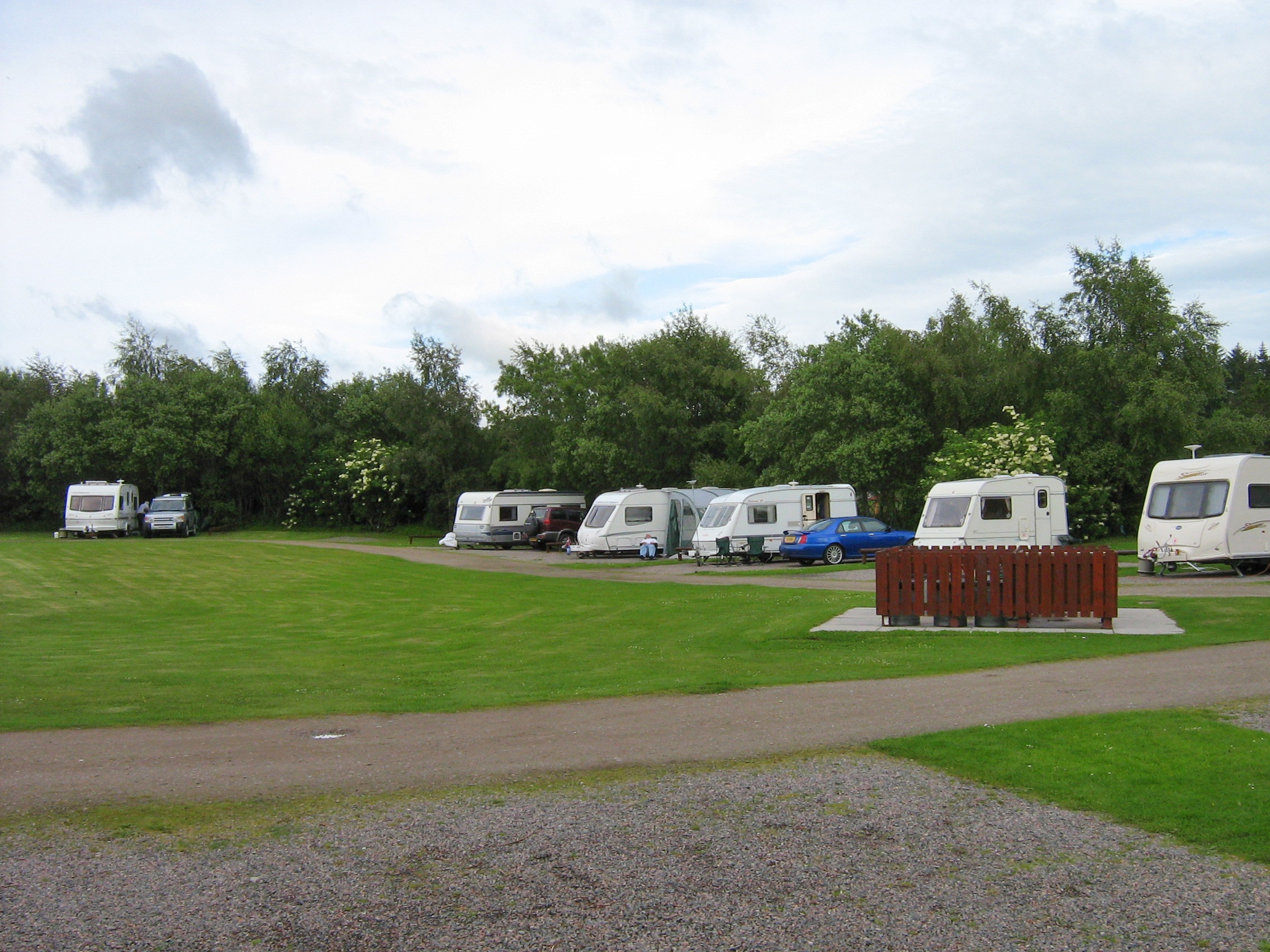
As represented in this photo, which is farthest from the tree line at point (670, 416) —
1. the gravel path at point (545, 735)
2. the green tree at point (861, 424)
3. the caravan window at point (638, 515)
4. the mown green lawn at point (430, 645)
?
the gravel path at point (545, 735)

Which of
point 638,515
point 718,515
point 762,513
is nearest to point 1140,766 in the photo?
point 762,513

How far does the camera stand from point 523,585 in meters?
25.2

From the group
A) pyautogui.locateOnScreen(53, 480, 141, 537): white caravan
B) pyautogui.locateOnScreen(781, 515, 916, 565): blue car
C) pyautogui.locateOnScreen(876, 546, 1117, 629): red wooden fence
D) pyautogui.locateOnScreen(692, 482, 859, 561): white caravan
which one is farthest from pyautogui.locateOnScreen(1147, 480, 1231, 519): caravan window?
pyautogui.locateOnScreen(53, 480, 141, 537): white caravan

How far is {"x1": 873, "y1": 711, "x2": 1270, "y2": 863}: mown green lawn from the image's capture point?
18.7ft

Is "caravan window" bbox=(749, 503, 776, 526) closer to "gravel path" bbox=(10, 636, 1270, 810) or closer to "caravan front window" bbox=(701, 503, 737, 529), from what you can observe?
"caravan front window" bbox=(701, 503, 737, 529)

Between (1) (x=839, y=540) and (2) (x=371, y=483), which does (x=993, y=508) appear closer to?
(1) (x=839, y=540)

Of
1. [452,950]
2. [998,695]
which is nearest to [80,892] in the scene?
[452,950]

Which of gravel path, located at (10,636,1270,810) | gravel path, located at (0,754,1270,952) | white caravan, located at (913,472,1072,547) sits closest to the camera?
gravel path, located at (0,754,1270,952)

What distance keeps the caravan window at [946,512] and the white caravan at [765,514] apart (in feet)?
18.1

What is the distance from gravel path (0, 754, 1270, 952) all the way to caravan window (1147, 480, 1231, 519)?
18.0 meters

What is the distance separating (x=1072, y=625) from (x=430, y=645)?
923 centimetres

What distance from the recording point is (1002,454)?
106ft

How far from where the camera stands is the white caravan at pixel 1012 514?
26.1 metres

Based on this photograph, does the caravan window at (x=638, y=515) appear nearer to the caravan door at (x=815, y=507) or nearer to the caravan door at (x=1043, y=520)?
the caravan door at (x=815, y=507)
